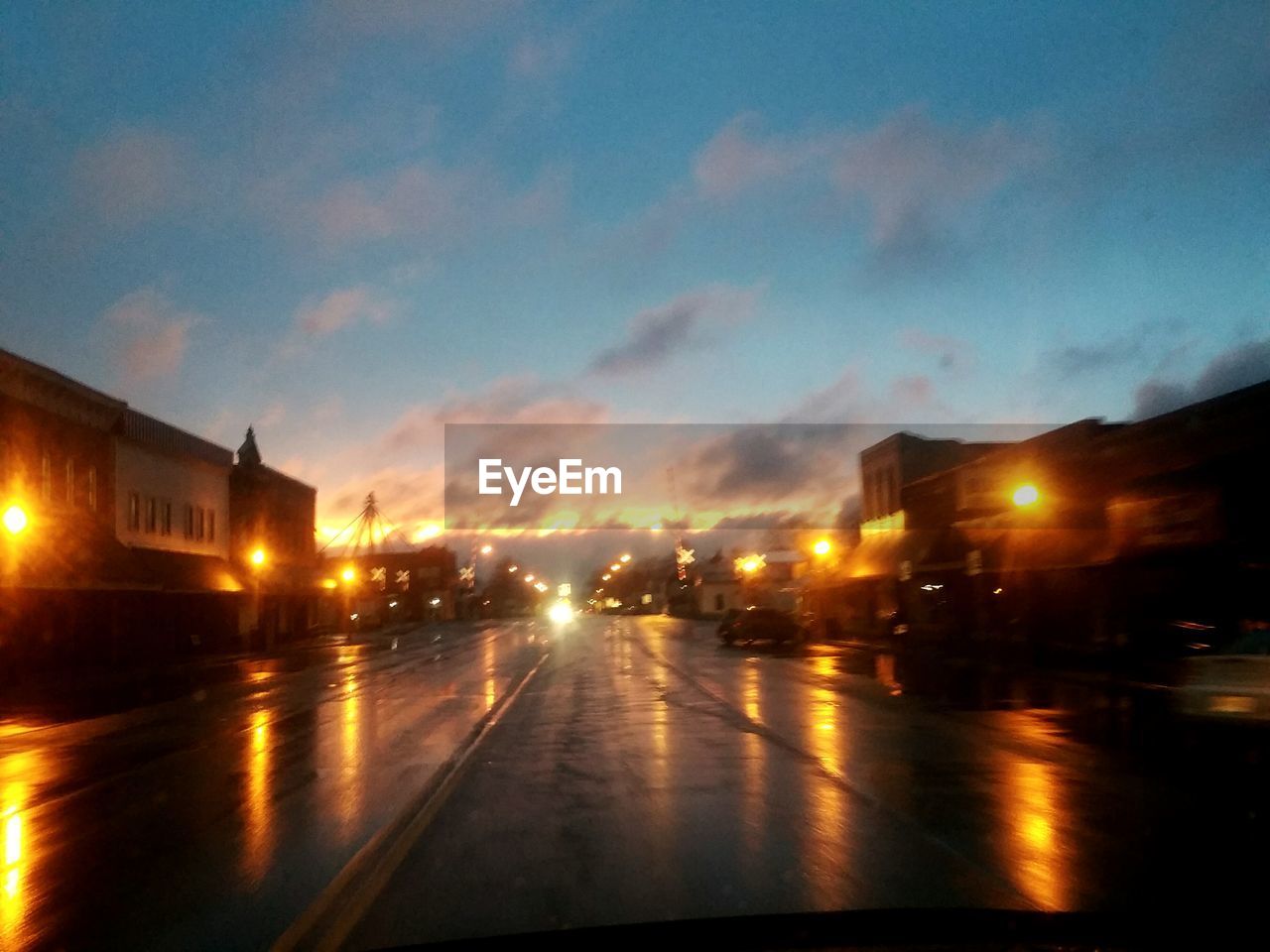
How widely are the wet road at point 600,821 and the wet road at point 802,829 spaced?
0.13ft

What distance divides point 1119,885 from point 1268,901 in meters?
0.86

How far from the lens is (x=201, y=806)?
12.5 m

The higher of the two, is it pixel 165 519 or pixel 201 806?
pixel 165 519

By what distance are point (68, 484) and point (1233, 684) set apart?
34799 mm

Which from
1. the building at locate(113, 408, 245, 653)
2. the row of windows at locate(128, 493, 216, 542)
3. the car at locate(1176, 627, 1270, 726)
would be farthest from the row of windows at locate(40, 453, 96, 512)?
the car at locate(1176, 627, 1270, 726)

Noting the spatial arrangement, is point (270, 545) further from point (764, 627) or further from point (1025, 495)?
point (1025, 495)

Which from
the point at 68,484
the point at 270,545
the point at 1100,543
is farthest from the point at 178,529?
the point at 1100,543

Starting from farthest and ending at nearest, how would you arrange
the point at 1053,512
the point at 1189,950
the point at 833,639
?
the point at 833,639, the point at 1053,512, the point at 1189,950

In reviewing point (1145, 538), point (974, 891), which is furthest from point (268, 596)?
point (974, 891)

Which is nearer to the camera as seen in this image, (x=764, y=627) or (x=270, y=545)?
(x=764, y=627)

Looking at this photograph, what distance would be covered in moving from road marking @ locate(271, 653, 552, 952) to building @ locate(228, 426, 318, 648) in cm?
4422

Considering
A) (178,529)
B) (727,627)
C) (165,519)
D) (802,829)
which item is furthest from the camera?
(727,627)

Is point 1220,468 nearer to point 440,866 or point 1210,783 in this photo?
point 1210,783

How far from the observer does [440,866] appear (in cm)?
911
